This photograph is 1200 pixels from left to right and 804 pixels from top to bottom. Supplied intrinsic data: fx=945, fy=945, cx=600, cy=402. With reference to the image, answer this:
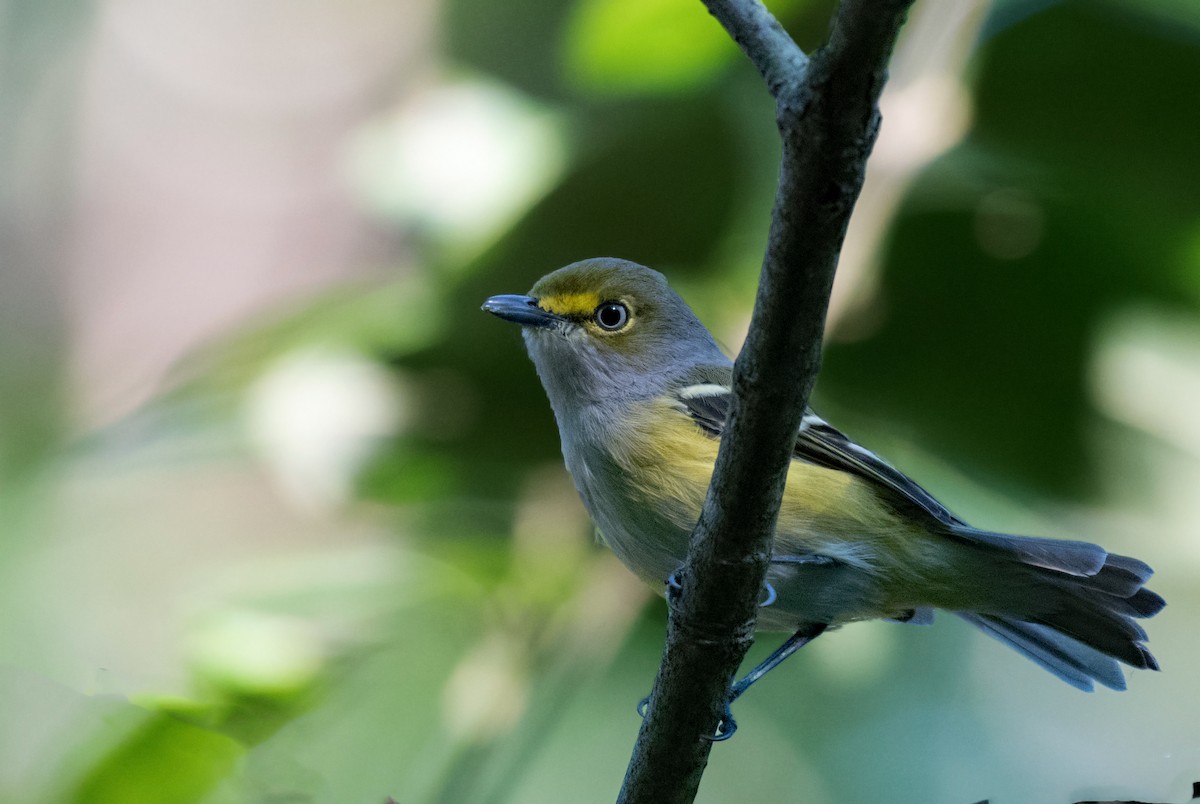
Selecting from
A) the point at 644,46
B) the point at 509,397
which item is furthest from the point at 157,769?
the point at 644,46

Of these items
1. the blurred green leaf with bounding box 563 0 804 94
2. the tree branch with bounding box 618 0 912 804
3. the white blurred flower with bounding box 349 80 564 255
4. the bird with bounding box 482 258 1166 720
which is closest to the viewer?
the tree branch with bounding box 618 0 912 804

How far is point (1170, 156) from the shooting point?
2.18m

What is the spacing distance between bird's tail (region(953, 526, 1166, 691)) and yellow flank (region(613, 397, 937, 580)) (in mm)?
111

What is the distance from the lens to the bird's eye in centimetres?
165

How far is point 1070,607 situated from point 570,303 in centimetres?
93

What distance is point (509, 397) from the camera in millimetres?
2465

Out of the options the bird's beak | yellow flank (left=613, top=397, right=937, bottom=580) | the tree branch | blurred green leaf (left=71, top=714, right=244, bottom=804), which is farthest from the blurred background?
the tree branch

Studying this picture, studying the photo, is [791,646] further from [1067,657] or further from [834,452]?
[1067,657]

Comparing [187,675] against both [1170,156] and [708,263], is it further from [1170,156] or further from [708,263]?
[1170,156]

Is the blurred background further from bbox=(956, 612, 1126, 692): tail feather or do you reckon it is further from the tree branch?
the tree branch

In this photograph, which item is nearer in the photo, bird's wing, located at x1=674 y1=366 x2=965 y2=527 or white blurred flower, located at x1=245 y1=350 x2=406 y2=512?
bird's wing, located at x1=674 y1=366 x2=965 y2=527

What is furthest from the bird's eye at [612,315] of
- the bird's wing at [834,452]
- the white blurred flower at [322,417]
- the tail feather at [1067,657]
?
the white blurred flower at [322,417]

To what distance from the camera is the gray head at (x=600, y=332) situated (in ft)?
5.12

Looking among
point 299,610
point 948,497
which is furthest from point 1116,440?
point 299,610
